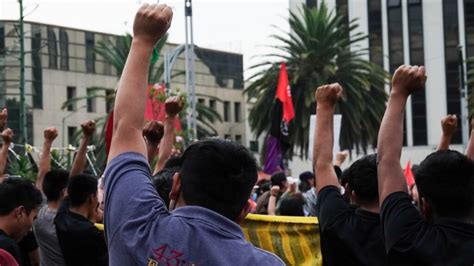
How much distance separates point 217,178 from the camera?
9.00 ft

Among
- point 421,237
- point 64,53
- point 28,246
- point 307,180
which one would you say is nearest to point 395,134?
point 421,237

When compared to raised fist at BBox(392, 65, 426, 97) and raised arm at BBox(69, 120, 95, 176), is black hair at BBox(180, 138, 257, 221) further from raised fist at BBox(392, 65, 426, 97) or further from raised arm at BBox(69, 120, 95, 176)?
raised arm at BBox(69, 120, 95, 176)

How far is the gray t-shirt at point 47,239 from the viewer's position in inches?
220

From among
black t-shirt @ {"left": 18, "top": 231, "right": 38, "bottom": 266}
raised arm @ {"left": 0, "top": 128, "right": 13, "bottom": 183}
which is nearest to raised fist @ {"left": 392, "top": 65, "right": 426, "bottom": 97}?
black t-shirt @ {"left": 18, "top": 231, "right": 38, "bottom": 266}

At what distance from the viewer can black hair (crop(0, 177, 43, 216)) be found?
5.07m

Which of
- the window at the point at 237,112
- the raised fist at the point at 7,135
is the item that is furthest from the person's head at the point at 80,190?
the window at the point at 237,112

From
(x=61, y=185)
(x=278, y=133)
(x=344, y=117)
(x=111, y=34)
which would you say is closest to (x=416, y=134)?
(x=344, y=117)

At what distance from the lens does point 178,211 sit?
2.76 m

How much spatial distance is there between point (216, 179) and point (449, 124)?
2.44m

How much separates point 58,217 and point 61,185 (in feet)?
1.80

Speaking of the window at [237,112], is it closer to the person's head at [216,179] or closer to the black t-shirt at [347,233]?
the black t-shirt at [347,233]

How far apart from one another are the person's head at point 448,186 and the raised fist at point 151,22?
1.20 metres

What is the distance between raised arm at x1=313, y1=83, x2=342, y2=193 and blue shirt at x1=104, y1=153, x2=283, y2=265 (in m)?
1.37

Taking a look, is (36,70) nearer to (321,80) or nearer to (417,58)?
(321,80)
